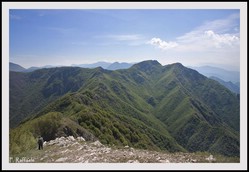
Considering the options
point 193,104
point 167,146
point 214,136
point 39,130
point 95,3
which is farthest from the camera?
point 193,104

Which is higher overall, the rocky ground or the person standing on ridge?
the person standing on ridge

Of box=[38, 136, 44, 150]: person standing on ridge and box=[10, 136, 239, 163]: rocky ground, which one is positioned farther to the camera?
box=[38, 136, 44, 150]: person standing on ridge

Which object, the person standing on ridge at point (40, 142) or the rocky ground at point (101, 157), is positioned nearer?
the rocky ground at point (101, 157)

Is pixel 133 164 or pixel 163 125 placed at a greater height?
pixel 133 164

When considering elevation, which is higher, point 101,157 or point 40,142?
point 40,142

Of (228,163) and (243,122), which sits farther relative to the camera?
(243,122)

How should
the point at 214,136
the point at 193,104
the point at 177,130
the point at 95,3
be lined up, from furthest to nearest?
the point at 193,104 < the point at 177,130 < the point at 214,136 < the point at 95,3

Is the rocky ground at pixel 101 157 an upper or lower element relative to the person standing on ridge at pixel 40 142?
lower

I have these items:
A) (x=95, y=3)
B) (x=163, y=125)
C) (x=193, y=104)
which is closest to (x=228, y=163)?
(x=95, y=3)

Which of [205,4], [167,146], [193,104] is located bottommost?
[167,146]

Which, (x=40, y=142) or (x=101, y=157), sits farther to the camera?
(x=40, y=142)

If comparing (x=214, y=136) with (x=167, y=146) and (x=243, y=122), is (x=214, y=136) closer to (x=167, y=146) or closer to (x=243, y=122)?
(x=167, y=146)
